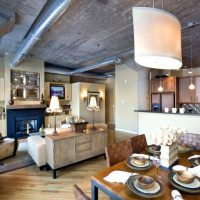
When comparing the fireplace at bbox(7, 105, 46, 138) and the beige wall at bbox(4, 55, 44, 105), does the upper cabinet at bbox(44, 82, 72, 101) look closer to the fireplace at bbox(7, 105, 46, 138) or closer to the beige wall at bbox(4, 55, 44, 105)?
the beige wall at bbox(4, 55, 44, 105)

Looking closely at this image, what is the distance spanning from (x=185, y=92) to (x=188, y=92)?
0.33ft

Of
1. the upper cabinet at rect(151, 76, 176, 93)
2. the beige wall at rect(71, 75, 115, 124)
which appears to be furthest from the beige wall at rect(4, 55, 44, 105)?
the upper cabinet at rect(151, 76, 176, 93)

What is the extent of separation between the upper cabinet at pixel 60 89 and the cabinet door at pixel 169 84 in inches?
165

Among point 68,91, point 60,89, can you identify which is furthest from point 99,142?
point 68,91

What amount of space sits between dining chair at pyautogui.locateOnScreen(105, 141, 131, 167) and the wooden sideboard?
130cm

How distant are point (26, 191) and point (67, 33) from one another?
3136 millimetres

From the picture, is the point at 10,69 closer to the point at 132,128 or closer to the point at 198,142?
the point at 132,128

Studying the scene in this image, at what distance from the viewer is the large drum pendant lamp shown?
123 cm

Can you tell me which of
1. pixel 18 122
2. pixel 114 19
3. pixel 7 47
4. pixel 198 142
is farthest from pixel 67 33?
pixel 18 122

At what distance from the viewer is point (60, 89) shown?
283 inches

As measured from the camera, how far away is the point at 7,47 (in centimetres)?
470

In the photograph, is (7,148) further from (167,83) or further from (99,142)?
(167,83)

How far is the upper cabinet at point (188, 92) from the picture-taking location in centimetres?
584

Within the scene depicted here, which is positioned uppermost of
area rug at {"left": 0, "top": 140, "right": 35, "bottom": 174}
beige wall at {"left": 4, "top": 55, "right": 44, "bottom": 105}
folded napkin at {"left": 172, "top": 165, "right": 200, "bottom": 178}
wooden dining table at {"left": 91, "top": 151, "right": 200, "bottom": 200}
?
beige wall at {"left": 4, "top": 55, "right": 44, "bottom": 105}
